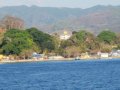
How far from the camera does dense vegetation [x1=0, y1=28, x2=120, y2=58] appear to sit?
12775 cm

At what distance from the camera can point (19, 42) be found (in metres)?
128

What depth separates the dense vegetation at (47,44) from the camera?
128 meters

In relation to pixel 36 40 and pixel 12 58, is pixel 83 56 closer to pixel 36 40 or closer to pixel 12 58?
pixel 36 40

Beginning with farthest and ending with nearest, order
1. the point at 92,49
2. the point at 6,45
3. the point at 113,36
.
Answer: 1. the point at 113,36
2. the point at 92,49
3. the point at 6,45

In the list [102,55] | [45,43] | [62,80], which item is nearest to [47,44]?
[45,43]

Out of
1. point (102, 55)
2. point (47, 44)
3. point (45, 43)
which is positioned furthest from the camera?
point (102, 55)

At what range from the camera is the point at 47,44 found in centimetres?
13838

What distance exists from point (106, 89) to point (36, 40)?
100m

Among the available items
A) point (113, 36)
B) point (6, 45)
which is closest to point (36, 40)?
point (6, 45)

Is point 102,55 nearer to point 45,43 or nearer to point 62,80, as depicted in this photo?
point 45,43

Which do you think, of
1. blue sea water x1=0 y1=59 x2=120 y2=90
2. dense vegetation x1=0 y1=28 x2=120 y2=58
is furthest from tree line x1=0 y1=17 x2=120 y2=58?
blue sea water x1=0 y1=59 x2=120 y2=90

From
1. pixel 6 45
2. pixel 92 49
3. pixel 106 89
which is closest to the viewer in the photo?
pixel 106 89

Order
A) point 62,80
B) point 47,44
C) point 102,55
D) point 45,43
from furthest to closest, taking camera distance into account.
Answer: point 102,55
point 45,43
point 47,44
point 62,80

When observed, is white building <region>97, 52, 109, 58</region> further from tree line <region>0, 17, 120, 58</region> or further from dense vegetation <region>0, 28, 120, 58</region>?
dense vegetation <region>0, 28, 120, 58</region>
